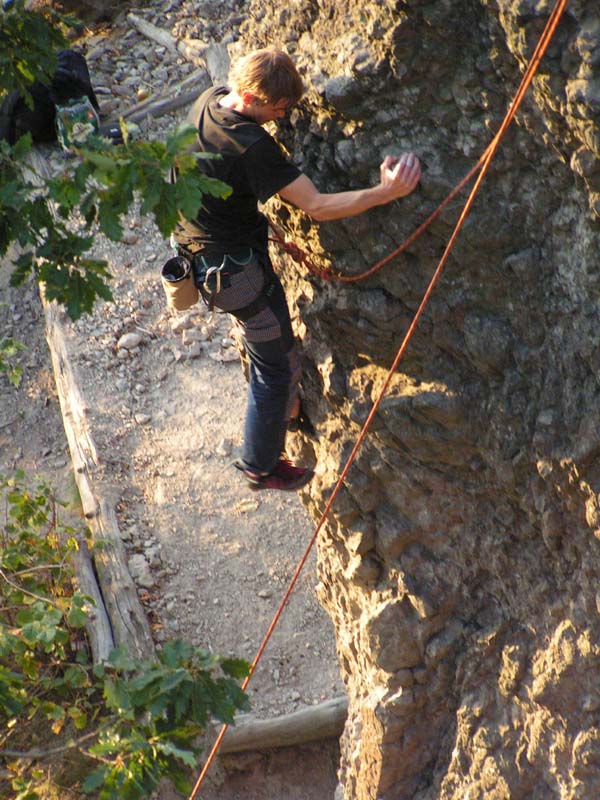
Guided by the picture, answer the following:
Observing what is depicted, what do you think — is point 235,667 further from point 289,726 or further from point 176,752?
point 289,726

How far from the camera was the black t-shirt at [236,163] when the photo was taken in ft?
10.4

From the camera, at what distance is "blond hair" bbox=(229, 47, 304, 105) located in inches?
118

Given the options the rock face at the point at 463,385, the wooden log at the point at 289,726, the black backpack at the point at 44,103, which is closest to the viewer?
the rock face at the point at 463,385

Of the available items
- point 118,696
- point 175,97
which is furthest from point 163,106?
point 118,696

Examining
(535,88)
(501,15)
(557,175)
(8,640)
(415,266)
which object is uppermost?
(501,15)

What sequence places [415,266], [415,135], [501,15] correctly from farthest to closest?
1. [415,266]
2. [415,135]
3. [501,15]

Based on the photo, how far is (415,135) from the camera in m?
3.00

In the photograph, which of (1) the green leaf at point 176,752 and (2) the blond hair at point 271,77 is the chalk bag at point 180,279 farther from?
(1) the green leaf at point 176,752

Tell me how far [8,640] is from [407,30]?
3.22 m

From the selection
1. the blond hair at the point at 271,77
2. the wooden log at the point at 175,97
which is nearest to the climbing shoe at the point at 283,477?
the blond hair at the point at 271,77

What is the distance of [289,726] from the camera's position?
5.56 meters

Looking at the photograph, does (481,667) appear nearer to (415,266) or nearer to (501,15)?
(415,266)

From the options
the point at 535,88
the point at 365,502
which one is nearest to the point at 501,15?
the point at 535,88

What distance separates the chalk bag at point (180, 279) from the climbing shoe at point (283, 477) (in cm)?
96
